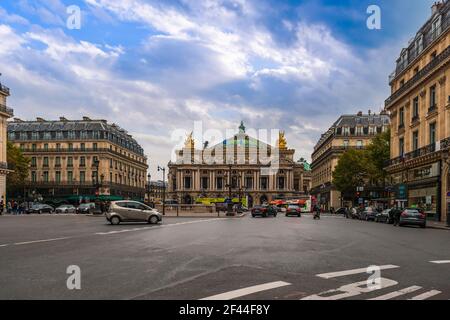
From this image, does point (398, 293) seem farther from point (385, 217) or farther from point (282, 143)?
point (282, 143)

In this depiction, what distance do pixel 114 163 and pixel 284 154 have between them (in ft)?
219

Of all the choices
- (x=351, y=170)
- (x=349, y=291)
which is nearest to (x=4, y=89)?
(x=351, y=170)

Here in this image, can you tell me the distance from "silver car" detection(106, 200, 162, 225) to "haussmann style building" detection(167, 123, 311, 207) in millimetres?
115800

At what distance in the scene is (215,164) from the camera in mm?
153375

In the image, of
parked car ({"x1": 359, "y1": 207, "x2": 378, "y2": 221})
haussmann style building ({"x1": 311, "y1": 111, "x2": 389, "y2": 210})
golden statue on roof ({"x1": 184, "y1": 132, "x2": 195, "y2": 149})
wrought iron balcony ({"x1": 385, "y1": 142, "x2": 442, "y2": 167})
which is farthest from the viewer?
golden statue on roof ({"x1": 184, "y1": 132, "x2": 195, "y2": 149})

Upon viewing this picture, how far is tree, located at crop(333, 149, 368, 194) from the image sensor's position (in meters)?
73.3

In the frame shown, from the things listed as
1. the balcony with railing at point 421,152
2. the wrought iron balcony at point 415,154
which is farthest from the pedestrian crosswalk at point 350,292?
the wrought iron balcony at point 415,154

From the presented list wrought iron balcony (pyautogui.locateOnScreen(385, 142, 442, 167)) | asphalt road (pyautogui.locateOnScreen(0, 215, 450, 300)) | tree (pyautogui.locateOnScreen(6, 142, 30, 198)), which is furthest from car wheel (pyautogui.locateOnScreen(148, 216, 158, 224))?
tree (pyautogui.locateOnScreen(6, 142, 30, 198))

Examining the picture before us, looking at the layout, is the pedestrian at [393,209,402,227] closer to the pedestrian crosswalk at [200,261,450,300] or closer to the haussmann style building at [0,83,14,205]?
the pedestrian crosswalk at [200,261,450,300]

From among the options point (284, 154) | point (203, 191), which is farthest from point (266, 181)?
point (203, 191)

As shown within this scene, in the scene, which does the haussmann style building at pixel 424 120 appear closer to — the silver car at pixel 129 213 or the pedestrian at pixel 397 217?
the pedestrian at pixel 397 217

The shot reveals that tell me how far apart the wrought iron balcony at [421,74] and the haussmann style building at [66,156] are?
63.1 metres

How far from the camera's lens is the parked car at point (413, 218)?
3256cm

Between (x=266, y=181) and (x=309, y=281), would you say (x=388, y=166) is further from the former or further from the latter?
(x=266, y=181)
